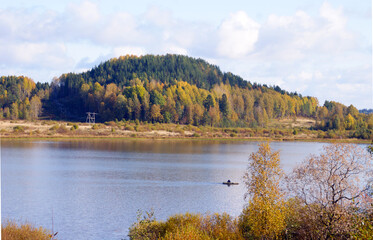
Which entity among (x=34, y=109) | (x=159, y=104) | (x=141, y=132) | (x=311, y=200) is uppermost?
(x=159, y=104)

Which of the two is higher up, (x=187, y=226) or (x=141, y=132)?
(x=141, y=132)

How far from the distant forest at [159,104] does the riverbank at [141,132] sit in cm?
1021

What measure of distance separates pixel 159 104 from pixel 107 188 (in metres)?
97.7

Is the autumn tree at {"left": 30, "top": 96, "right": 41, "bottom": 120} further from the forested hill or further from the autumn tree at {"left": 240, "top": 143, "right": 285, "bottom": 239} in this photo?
the autumn tree at {"left": 240, "top": 143, "right": 285, "bottom": 239}

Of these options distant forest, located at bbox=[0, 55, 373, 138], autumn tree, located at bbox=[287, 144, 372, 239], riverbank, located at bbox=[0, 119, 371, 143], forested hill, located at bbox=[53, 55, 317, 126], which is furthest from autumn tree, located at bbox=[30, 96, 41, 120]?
autumn tree, located at bbox=[287, 144, 372, 239]

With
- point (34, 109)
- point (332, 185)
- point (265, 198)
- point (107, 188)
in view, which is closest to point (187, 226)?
point (265, 198)

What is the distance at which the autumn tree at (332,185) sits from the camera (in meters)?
19.6

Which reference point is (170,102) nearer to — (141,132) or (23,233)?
(141,132)

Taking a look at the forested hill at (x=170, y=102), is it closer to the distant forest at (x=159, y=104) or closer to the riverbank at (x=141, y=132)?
the distant forest at (x=159, y=104)

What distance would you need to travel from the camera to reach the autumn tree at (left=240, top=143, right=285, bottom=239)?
20.4m

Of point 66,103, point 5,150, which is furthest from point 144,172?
point 66,103

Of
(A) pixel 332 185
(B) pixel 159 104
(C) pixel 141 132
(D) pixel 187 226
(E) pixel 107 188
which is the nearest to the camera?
(A) pixel 332 185

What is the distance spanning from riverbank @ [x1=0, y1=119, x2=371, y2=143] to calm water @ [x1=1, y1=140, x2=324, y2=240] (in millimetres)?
30024

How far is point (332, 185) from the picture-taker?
65.4 ft
